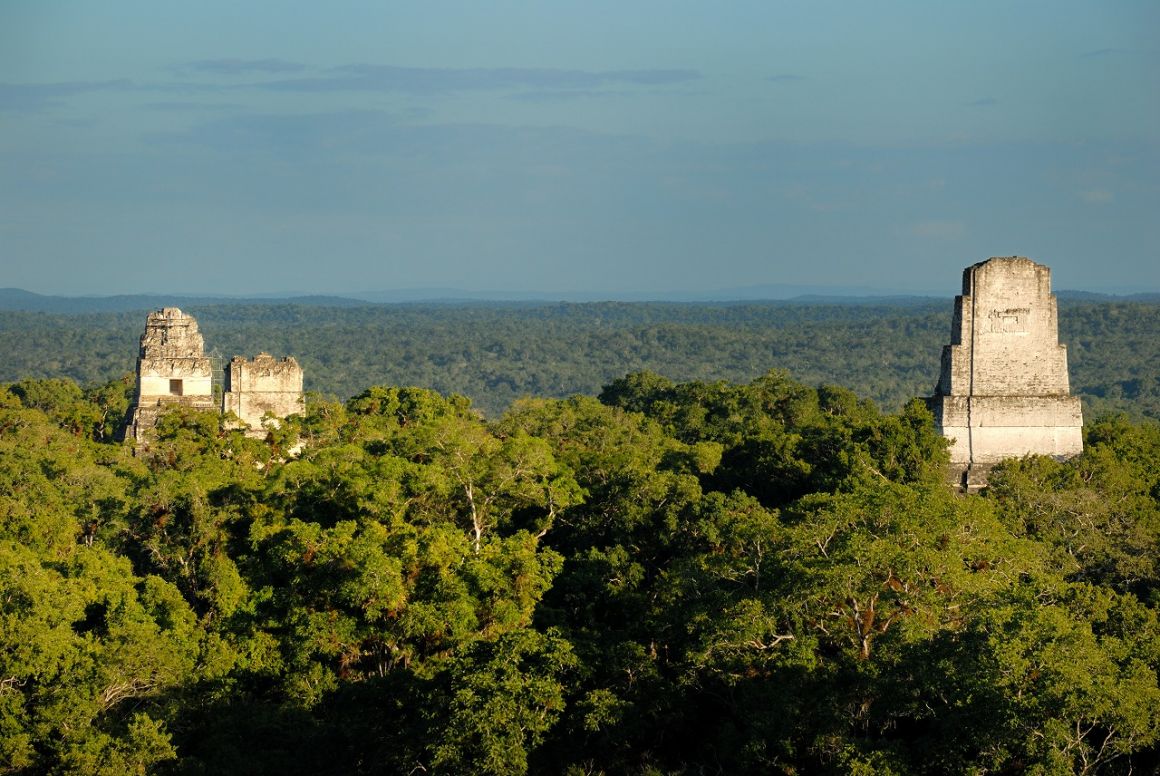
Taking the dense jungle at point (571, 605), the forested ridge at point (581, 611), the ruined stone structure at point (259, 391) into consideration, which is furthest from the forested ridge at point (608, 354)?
the forested ridge at point (581, 611)

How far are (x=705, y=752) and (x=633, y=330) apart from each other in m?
136

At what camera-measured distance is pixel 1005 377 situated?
3127cm

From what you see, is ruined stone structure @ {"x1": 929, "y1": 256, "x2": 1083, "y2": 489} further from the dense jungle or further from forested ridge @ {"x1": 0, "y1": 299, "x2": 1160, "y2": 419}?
forested ridge @ {"x1": 0, "y1": 299, "x2": 1160, "y2": 419}

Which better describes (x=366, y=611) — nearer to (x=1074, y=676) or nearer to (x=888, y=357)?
(x=1074, y=676)

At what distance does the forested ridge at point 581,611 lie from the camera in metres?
19.5

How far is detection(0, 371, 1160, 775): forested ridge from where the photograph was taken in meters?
19.5

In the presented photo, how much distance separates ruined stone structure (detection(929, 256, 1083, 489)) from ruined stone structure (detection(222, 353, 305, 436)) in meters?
12.3

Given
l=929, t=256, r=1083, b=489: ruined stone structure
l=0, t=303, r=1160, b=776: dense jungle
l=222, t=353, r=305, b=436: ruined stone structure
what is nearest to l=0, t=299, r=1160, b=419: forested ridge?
l=222, t=353, r=305, b=436: ruined stone structure

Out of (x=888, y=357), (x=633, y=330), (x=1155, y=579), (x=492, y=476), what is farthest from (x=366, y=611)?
(x=633, y=330)

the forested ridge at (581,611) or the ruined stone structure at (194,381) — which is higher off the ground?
the ruined stone structure at (194,381)

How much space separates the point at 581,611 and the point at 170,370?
15.0 metres

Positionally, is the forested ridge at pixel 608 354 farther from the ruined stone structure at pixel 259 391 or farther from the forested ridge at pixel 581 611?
the forested ridge at pixel 581 611

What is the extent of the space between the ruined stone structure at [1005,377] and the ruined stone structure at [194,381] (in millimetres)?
12281

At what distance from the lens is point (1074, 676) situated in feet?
60.3
